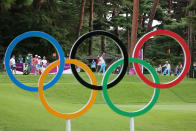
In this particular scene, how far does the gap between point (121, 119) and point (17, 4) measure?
567 centimetres

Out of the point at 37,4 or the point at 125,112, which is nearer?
the point at 125,112

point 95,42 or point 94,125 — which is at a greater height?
point 95,42

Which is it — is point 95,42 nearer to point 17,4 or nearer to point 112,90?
point 112,90

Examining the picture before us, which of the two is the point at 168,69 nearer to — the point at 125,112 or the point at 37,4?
the point at 37,4

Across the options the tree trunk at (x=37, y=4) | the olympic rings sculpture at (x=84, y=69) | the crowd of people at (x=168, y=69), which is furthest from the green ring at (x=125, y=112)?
the crowd of people at (x=168, y=69)

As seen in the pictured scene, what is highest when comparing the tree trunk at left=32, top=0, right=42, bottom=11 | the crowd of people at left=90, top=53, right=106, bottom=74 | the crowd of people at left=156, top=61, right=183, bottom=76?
the tree trunk at left=32, top=0, right=42, bottom=11

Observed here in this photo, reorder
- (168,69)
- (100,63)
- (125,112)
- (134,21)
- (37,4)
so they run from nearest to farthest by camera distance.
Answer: (125,112) < (37,4) < (100,63) < (134,21) < (168,69)

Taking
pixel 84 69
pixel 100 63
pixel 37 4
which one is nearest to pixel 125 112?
pixel 84 69

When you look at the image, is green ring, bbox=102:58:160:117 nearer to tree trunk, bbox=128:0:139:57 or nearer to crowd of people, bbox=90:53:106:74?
crowd of people, bbox=90:53:106:74

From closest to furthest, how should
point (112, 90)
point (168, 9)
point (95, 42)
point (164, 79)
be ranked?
point (112, 90)
point (164, 79)
point (168, 9)
point (95, 42)

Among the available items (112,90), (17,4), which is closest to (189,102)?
(112,90)

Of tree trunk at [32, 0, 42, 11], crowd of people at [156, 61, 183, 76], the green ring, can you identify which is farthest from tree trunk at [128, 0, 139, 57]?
the green ring

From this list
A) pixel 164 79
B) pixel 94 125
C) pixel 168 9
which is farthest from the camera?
pixel 168 9

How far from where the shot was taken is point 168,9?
49562 mm
